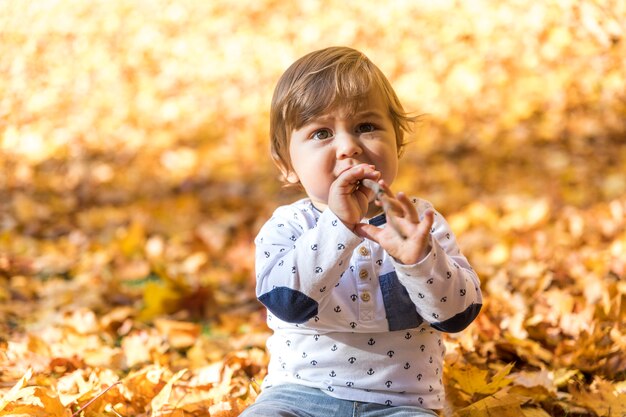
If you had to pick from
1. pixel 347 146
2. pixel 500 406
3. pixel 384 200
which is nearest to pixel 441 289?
pixel 384 200

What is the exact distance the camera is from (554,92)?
569cm

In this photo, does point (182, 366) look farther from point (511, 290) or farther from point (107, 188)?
point (107, 188)

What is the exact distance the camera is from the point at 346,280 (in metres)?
1.79

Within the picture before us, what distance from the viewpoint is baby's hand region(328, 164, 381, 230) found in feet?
5.41

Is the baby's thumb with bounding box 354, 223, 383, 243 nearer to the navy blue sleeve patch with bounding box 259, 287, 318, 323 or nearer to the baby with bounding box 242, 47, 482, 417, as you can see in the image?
the baby with bounding box 242, 47, 482, 417

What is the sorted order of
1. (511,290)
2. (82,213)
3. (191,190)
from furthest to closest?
(191,190)
(82,213)
(511,290)

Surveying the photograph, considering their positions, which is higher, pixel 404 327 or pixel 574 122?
pixel 574 122

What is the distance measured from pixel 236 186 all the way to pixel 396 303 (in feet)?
11.3

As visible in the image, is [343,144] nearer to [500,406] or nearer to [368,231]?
[368,231]

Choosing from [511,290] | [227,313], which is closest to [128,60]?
[227,313]

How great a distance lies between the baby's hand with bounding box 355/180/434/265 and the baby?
4 centimetres

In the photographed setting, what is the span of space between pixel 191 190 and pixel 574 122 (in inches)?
100

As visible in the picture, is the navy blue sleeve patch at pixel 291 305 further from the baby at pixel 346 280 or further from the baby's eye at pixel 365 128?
the baby's eye at pixel 365 128

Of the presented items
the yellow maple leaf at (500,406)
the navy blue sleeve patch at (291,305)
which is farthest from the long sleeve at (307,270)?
the yellow maple leaf at (500,406)
